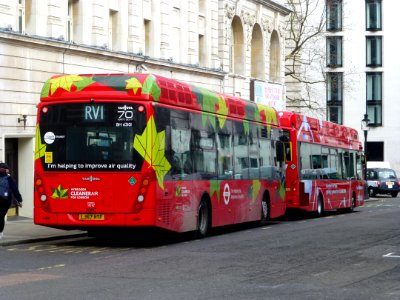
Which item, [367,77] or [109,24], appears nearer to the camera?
[109,24]

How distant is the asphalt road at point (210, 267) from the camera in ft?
44.4

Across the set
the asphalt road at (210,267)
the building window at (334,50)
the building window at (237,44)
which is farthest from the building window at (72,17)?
the building window at (334,50)

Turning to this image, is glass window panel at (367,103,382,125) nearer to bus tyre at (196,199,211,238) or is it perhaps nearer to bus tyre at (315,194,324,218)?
bus tyre at (315,194,324,218)

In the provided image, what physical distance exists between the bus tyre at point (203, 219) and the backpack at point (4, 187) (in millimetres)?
4373

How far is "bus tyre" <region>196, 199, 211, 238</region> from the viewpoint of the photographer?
23.8 m

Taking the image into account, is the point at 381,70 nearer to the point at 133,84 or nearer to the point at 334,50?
the point at 334,50

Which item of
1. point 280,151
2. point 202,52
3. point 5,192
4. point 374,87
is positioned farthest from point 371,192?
point 5,192

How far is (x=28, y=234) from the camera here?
2528cm

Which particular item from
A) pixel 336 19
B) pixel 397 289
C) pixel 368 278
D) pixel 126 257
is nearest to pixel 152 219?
pixel 126 257

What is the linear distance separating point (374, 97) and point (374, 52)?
4.05 meters

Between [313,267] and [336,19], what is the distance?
249ft

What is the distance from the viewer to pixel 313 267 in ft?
55.4

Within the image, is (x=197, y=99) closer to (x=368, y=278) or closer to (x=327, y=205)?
(x=368, y=278)

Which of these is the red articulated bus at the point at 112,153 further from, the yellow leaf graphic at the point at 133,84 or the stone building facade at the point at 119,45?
the stone building facade at the point at 119,45
